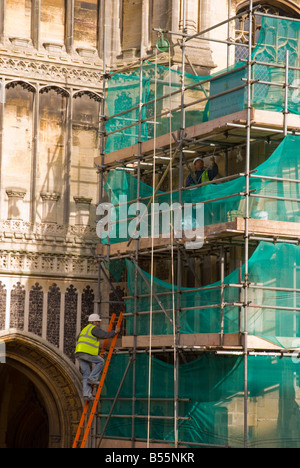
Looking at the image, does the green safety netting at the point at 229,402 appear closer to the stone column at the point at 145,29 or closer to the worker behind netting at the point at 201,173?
the worker behind netting at the point at 201,173

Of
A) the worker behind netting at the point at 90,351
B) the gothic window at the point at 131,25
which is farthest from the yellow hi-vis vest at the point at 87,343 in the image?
the gothic window at the point at 131,25

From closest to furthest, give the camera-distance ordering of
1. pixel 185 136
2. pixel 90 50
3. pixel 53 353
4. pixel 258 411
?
pixel 258 411 → pixel 185 136 → pixel 53 353 → pixel 90 50

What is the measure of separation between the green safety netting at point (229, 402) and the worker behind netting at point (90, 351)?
1.42 metres

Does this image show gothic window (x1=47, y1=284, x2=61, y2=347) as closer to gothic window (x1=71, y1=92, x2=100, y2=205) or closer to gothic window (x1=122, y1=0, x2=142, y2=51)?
gothic window (x1=71, y1=92, x2=100, y2=205)

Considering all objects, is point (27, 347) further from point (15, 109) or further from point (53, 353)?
point (15, 109)

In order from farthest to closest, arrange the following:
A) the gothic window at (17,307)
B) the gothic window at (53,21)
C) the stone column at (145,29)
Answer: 1. the stone column at (145,29)
2. the gothic window at (53,21)
3. the gothic window at (17,307)

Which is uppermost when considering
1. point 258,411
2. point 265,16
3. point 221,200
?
point 265,16

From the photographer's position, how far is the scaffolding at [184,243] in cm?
2278

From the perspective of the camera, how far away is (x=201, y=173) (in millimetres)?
24812

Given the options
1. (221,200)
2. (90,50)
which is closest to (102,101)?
(90,50)

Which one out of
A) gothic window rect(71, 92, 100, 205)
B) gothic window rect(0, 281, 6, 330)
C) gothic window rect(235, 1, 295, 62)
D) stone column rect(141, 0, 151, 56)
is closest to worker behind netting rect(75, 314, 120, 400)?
gothic window rect(0, 281, 6, 330)

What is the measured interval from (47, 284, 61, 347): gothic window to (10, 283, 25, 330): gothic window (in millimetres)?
591

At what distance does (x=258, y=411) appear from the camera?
22.8 meters

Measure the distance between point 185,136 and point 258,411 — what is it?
5.42 m
